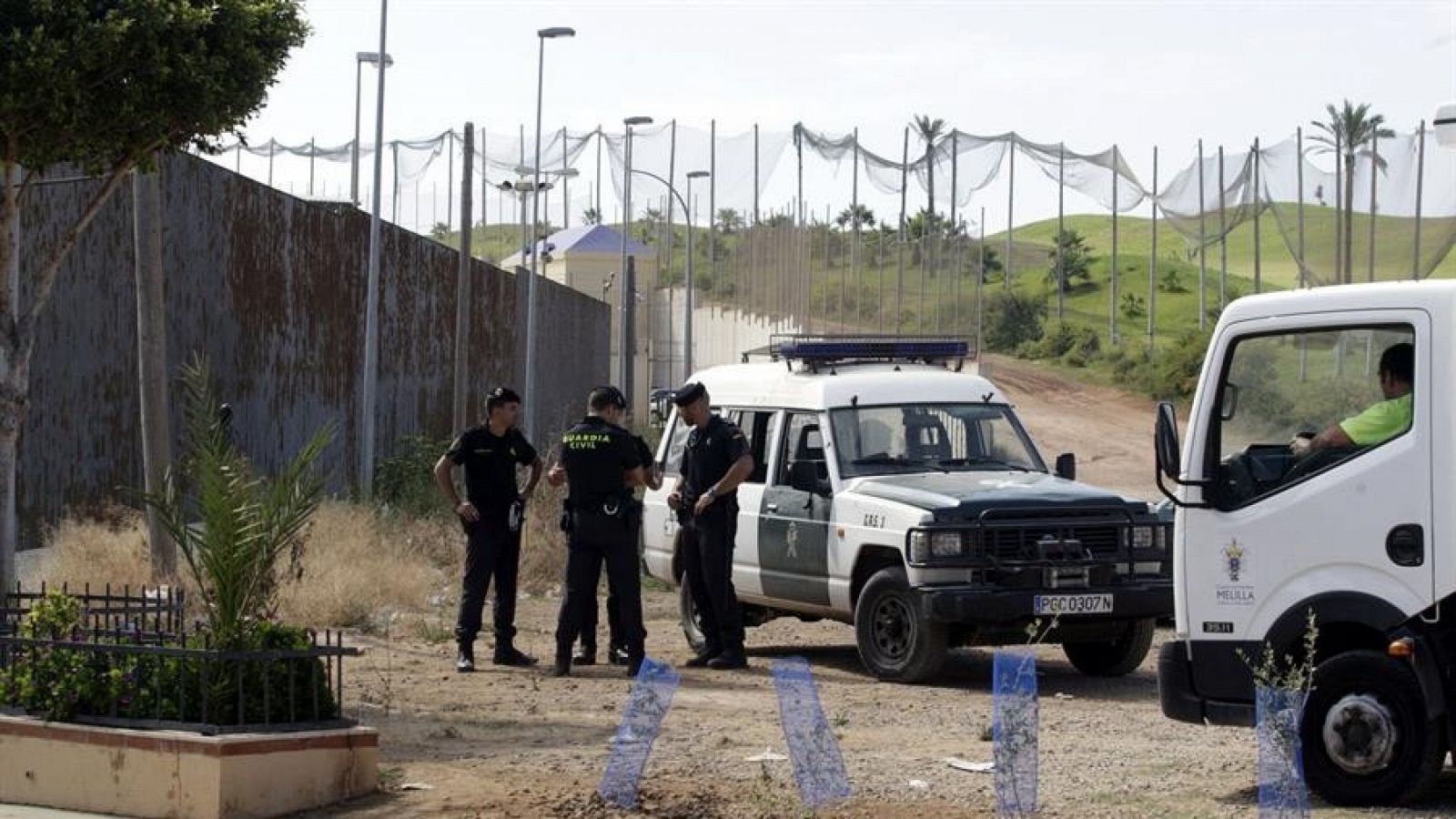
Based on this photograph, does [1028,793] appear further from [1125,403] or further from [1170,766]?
[1125,403]

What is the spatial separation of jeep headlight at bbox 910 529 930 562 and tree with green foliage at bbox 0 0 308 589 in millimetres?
4794

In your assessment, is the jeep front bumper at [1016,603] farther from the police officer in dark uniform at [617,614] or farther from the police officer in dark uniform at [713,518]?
the police officer in dark uniform at [617,614]

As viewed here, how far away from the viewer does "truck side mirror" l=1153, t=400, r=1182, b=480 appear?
9523mm

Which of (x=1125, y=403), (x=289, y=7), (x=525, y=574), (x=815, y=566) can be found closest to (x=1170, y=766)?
(x=815, y=566)

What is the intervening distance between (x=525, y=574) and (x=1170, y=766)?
1199 centimetres

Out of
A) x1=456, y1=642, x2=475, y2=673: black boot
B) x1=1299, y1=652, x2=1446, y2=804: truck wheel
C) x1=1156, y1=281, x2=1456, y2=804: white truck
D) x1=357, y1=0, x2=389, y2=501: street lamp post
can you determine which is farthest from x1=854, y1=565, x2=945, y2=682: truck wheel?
x1=357, y1=0, x2=389, y2=501: street lamp post

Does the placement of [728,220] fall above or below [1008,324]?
above

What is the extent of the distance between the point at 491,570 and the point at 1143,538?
174 inches

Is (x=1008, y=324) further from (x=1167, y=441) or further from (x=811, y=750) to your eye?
(x=811, y=750)

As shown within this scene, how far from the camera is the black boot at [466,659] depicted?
14.6 m

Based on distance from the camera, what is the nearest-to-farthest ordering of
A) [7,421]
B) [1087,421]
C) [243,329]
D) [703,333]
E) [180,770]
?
[180,770], [7,421], [243,329], [1087,421], [703,333]

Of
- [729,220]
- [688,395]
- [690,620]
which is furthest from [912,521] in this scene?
[729,220]

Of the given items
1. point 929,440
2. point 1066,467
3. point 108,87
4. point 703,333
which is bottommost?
point 1066,467

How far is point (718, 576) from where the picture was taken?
1480 cm
